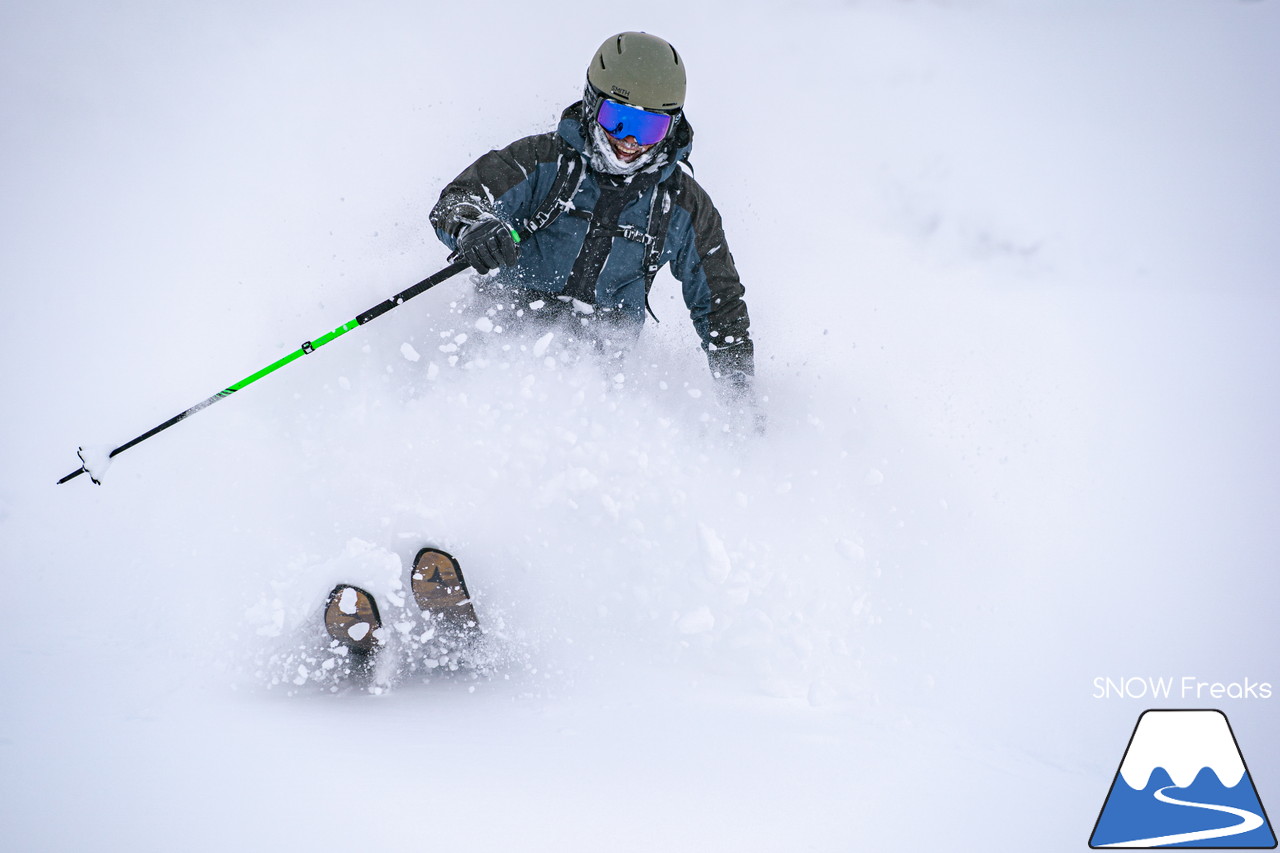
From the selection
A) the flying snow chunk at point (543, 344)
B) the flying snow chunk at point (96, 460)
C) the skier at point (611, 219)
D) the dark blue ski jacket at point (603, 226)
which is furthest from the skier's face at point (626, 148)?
the flying snow chunk at point (96, 460)

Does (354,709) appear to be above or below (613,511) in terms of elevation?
below

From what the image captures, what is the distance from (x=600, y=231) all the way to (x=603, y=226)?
0.09 feet

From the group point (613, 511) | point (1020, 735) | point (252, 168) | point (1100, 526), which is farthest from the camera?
point (252, 168)

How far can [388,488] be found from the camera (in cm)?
354

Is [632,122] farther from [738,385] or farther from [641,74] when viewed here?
[738,385]

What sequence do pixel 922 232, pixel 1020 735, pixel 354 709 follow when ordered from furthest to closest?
pixel 922 232 < pixel 1020 735 < pixel 354 709

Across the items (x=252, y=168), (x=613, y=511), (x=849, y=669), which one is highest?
(x=252, y=168)

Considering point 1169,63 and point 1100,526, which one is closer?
point 1100,526

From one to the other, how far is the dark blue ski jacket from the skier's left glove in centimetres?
1

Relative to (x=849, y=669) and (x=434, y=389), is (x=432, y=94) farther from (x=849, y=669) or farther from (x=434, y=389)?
(x=849, y=669)

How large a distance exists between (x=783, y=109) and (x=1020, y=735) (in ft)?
24.1

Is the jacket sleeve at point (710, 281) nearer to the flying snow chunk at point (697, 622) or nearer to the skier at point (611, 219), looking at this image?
the skier at point (611, 219)

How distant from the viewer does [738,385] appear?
3.82 m

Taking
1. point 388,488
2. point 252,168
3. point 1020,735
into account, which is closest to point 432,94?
point 252,168
